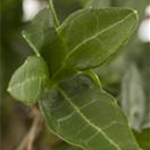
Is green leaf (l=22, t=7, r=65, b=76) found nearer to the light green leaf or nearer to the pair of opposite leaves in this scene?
the pair of opposite leaves

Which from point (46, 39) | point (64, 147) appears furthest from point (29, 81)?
point (64, 147)

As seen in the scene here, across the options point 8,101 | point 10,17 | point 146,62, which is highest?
point 10,17

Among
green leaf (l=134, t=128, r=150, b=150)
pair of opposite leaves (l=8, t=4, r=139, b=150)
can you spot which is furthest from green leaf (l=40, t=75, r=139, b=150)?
green leaf (l=134, t=128, r=150, b=150)

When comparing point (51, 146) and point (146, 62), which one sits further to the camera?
point (146, 62)

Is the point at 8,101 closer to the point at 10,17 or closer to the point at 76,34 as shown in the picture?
the point at 10,17

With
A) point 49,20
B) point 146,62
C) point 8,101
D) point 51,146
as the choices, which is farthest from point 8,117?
point 49,20

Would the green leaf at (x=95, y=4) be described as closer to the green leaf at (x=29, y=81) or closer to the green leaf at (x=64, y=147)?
the green leaf at (x=29, y=81)

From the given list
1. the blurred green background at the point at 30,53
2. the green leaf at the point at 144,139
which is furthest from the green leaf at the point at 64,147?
the green leaf at the point at 144,139
